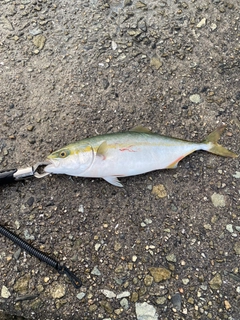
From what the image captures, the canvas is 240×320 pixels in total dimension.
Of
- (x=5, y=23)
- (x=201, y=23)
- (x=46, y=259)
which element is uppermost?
(x=5, y=23)

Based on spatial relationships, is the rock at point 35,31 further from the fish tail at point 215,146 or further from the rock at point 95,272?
the rock at point 95,272

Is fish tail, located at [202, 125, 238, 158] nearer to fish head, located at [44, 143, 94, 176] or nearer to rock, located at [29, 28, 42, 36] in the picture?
fish head, located at [44, 143, 94, 176]

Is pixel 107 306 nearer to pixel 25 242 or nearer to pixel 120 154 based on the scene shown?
pixel 25 242

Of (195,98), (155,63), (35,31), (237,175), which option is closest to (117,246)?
(237,175)

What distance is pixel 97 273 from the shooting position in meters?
2.74

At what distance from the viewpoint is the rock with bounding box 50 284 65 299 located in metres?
2.67

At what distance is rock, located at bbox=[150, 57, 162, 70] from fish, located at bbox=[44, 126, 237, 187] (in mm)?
825

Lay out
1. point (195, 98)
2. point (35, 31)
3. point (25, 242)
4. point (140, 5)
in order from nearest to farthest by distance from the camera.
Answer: point (25, 242), point (195, 98), point (35, 31), point (140, 5)

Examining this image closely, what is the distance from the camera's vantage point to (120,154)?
2.87 metres

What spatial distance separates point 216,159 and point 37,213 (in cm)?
173

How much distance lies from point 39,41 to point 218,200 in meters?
2.49

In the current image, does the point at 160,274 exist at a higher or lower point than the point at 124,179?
lower

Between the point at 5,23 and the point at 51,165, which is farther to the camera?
the point at 5,23

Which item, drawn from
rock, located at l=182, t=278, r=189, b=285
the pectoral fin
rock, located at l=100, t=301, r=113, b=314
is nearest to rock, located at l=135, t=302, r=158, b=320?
rock, located at l=100, t=301, r=113, b=314
